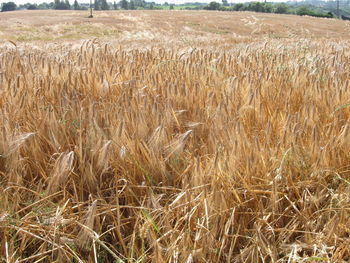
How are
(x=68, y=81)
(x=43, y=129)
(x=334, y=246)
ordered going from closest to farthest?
1. (x=334, y=246)
2. (x=43, y=129)
3. (x=68, y=81)

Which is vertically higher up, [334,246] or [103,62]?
[103,62]

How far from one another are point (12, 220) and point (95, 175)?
333 millimetres

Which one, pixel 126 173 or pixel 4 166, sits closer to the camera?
pixel 126 173

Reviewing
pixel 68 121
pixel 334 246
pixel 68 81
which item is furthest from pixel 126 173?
pixel 68 81

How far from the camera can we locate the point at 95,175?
1.27 m

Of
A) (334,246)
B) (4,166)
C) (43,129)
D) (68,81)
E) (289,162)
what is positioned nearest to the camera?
(334,246)

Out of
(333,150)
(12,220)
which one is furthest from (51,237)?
(333,150)

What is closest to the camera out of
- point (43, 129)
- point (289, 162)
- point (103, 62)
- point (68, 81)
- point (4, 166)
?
point (289, 162)

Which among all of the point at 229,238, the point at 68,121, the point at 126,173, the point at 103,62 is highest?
the point at 103,62

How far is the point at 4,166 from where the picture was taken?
1350mm

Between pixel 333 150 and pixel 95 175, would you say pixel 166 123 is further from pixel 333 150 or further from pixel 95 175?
pixel 333 150

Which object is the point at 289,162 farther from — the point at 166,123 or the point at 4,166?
the point at 4,166

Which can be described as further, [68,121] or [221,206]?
[68,121]

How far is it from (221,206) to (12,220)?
582 mm
